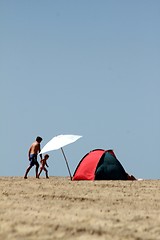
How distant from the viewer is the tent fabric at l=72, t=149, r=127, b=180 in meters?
18.8

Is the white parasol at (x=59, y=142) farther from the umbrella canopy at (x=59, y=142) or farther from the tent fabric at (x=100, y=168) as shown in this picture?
the tent fabric at (x=100, y=168)

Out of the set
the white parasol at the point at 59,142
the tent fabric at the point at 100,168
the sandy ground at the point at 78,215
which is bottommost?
the sandy ground at the point at 78,215

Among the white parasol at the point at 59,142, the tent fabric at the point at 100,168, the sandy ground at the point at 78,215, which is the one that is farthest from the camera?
the white parasol at the point at 59,142

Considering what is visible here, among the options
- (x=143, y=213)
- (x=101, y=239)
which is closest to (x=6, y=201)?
(x=143, y=213)

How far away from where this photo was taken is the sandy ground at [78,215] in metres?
7.05

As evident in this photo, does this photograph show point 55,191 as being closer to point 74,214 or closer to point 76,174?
point 74,214

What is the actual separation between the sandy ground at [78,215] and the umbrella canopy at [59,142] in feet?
21.1

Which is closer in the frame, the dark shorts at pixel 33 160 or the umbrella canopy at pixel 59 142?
the umbrella canopy at pixel 59 142

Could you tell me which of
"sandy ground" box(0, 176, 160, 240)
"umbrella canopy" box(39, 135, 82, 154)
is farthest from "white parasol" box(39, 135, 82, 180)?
"sandy ground" box(0, 176, 160, 240)

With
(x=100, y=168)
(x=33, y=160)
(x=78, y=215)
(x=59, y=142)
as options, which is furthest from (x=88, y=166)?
(x=78, y=215)

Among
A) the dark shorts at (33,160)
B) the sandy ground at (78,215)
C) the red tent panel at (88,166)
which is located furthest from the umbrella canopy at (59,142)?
the sandy ground at (78,215)

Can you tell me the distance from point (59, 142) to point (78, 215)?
35.8ft

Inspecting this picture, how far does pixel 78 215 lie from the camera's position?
27.6 feet

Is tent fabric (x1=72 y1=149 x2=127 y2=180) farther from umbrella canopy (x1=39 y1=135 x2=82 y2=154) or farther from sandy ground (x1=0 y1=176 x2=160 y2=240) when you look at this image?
sandy ground (x1=0 y1=176 x2=160 y2=240)
